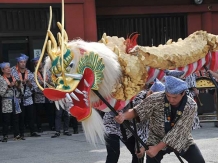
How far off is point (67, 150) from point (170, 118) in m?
4.40

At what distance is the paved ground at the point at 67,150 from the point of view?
314 inches

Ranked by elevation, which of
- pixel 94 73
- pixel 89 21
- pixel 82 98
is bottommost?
pixel 82 98

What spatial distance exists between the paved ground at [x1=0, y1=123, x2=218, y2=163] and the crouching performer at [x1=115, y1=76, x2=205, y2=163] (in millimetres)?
2645

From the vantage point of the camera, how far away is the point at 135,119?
5168mm

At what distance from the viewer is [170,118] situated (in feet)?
16.0

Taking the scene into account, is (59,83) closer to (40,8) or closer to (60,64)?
(60,64)

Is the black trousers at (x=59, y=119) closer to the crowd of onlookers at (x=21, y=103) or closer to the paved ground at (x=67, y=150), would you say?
the crowd of onlookers at (x=21, y=103)

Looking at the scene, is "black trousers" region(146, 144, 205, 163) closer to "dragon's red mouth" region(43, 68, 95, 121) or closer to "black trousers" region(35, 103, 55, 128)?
"dragon's red mouth" region(43, 68, 95, 121)

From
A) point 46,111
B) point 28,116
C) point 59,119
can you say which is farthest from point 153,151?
point 46,111

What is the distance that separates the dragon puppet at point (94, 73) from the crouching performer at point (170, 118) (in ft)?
0.80

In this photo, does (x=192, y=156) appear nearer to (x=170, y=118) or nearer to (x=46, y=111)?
(x=170, y=118)

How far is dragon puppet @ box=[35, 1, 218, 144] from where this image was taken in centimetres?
471

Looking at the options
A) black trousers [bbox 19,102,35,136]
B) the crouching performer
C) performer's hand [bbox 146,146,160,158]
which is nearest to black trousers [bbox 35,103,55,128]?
black trousers [bbox 19,102,35,136]

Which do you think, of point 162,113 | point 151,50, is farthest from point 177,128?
point 151,50
